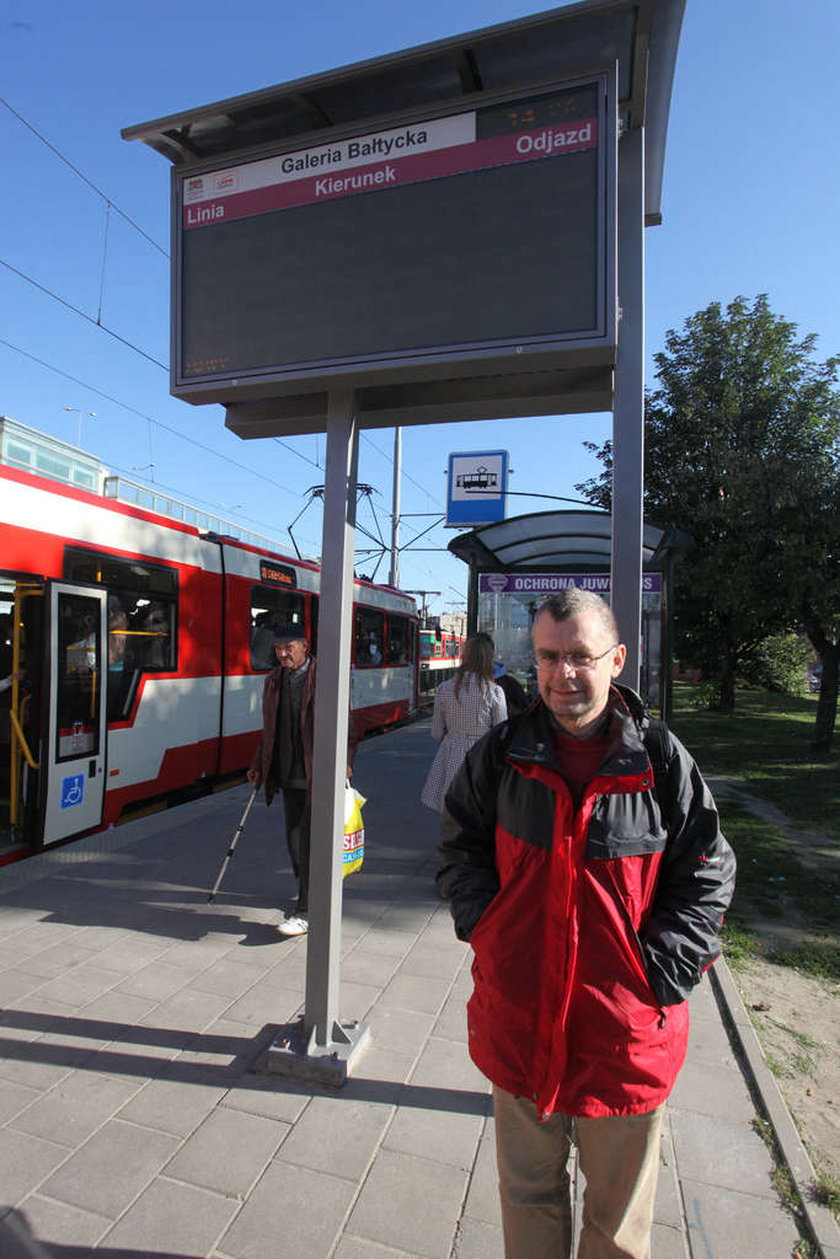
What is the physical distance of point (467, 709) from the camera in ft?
15.6

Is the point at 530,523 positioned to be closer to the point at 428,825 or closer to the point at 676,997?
the point at 428,825

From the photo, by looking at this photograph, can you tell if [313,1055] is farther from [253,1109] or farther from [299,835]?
[299,835]

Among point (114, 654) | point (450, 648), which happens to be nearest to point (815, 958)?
point (114, 654)

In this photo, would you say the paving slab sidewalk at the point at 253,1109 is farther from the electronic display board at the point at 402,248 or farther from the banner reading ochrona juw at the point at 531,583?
the banner reading ochrona juw at the point at 531,583

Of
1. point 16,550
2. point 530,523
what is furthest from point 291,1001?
point 530,523

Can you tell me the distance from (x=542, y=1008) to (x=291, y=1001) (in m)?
2.27

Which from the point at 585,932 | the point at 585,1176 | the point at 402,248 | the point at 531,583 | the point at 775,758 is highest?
the point at 402,248

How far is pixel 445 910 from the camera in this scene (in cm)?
478

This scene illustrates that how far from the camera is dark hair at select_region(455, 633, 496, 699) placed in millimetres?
4750

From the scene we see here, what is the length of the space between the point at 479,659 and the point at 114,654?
3910 mm

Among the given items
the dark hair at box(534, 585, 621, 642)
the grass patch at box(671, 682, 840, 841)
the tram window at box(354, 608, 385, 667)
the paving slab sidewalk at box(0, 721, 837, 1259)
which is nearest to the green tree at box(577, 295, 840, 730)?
the grass patch at box(671, 682, 840, 841)

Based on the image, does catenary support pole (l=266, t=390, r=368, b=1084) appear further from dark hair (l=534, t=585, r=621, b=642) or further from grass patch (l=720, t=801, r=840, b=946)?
grass patch (l=720, t=801, r=840, b=946)

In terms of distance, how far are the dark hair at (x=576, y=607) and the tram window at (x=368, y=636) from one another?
11443mm

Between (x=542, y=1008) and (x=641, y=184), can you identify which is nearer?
(x=542, y=1008)
